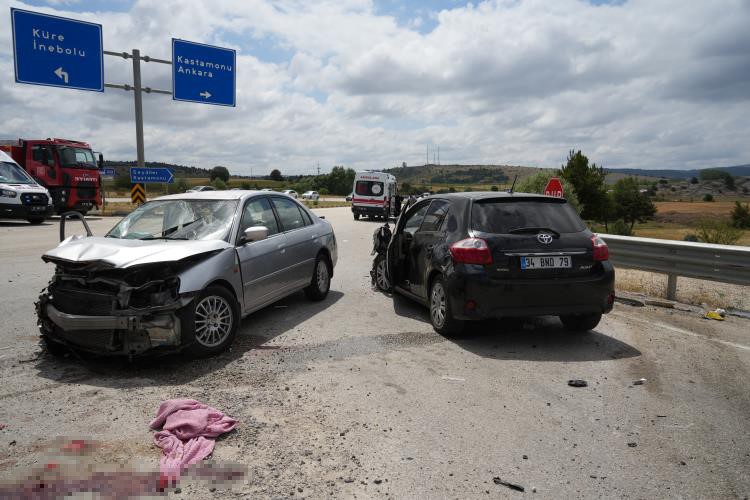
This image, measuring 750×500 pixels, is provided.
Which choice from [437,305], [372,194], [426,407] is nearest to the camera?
[426,407]

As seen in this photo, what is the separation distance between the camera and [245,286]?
18.3 feet

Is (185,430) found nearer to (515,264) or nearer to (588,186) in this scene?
(515,264)

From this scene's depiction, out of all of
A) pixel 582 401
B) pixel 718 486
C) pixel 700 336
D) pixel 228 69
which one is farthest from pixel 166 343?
pixel 228 69

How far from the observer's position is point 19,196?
18734 mm

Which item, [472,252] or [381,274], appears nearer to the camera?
[472,252]

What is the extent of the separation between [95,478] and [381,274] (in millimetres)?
5868

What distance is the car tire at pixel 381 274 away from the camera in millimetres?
8367

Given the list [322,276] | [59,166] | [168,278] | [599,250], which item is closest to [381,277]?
[322,276]

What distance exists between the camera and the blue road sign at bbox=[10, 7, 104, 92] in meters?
16.6

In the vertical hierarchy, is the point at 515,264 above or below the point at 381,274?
above

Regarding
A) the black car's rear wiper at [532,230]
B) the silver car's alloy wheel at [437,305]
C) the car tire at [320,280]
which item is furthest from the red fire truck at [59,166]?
the black car's rear wiper at [532,230]

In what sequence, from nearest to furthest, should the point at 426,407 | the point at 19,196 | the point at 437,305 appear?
the point at 426,407, the point at 437,305, the point at 19,196

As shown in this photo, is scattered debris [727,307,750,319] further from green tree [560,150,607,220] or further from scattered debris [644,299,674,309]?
green tree [560,150,607,220]

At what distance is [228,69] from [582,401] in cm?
2049
